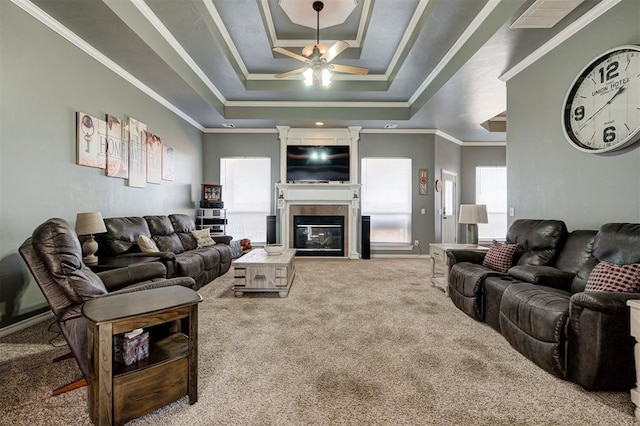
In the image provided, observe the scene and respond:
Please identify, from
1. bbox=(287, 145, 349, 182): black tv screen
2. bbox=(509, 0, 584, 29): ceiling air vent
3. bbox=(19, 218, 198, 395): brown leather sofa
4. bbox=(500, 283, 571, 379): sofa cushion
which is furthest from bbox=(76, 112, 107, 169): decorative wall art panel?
bbox=(509, 0, 584, 29): ceiling air vent

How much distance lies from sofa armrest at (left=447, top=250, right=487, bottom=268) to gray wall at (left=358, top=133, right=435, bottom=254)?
10.7ft

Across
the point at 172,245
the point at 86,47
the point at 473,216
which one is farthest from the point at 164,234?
the point at 473,216

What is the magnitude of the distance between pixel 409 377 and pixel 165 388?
145cm

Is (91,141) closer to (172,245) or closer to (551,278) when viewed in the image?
(172,245)

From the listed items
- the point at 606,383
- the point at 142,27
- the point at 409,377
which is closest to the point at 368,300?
the point at 409,377

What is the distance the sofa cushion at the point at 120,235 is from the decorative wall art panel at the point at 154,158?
1.11 meters

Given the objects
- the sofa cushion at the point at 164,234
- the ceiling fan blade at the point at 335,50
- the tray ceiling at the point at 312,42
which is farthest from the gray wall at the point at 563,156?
the sofa cushion at the point at 164,234

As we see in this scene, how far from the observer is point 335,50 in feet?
11.3

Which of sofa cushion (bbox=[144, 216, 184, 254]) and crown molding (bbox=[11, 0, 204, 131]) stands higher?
crown molding (bbox=[11, 0, 204, 131])

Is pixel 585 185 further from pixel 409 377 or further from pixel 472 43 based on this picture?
pixel 409 377

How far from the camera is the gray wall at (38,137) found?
2525 mm

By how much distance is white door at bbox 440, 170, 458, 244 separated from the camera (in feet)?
23.4

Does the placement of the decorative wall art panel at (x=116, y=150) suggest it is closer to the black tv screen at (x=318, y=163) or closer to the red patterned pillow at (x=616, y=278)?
the black tv screen at (x=318, y=163)

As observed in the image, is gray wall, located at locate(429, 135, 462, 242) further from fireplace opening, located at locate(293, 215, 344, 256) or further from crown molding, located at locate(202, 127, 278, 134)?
crown molding, located at locate(202, 127, 278, 134)
